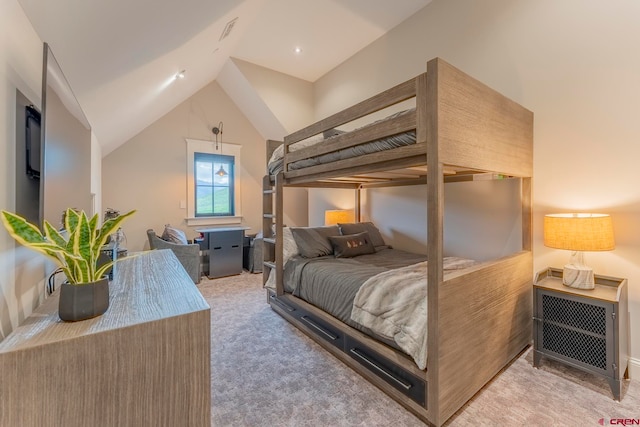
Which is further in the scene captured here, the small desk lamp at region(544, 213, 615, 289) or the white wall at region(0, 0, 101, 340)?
the small desk lamp at region(544, 213, 615, 289)

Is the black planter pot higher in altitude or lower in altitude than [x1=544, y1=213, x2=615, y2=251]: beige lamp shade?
lower

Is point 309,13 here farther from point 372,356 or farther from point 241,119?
point 372,356

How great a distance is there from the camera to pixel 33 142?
117cm

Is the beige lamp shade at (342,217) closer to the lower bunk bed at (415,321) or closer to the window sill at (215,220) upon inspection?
the lower bunk bed at (415,321)

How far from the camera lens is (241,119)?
546 centimetres

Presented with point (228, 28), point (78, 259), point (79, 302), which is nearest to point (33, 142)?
point (78, 259)

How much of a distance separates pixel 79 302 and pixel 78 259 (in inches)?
5.5

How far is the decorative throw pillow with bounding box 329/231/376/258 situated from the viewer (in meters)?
2.99

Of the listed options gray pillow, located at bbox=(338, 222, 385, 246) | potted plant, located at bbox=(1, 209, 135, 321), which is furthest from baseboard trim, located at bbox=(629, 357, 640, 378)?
potted plant, located at bbox=(1, 209, 135, 321)

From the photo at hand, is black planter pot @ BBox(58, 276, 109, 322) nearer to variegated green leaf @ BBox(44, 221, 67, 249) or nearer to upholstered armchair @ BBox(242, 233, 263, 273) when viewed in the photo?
variegated green leaf @ BBox(44, 221, 67, 249)

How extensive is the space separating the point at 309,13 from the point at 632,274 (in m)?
3.93

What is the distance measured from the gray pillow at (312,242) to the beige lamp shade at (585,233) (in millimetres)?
1955

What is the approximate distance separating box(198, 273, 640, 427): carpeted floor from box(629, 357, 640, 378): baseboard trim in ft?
0.19

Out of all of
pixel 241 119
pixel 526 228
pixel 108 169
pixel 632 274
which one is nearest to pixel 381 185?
pixel 526 228
